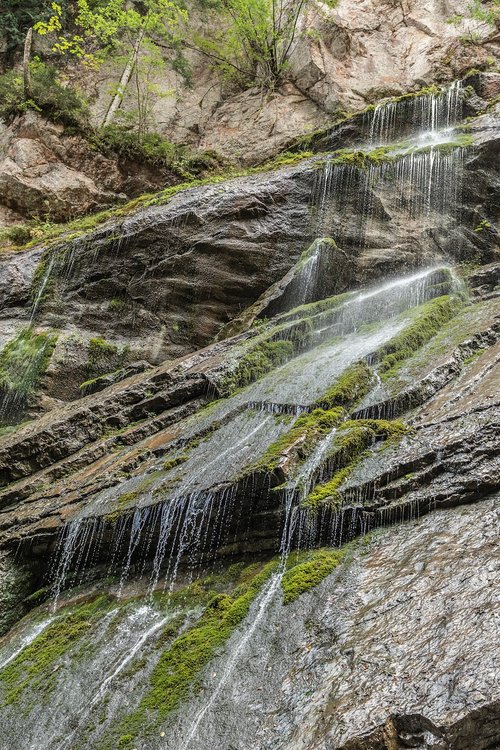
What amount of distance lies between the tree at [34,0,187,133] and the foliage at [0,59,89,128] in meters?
1.10

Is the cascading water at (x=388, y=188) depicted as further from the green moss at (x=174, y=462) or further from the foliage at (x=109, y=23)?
the foliage at (x=109, y=23)

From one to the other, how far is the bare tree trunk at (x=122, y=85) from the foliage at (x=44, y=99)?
898 millimetres

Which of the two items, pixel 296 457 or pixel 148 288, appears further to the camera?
pixel 148 288

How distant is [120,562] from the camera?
673 centimetres

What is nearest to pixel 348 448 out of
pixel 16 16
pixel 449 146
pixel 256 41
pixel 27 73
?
pixel 449 146

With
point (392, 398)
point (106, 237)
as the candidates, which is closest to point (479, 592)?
point (392, 398)

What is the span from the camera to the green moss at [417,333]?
328 inches

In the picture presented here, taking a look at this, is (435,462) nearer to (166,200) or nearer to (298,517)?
(298,517)

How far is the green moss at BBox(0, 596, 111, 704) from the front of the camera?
5.49 m

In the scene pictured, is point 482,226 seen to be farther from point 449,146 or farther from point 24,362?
point 24,362

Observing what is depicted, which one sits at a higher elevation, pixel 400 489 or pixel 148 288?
pixel 148 288

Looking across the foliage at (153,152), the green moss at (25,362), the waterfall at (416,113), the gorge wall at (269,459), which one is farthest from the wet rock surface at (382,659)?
the foliage at (153,152)

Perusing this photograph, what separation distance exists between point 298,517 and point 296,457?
0.79 metres

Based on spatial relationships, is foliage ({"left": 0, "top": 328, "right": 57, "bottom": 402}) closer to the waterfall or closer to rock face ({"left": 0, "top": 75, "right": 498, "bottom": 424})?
rock face ({"left": 0, "top": 75, "right": 498, "bottom": 424})
